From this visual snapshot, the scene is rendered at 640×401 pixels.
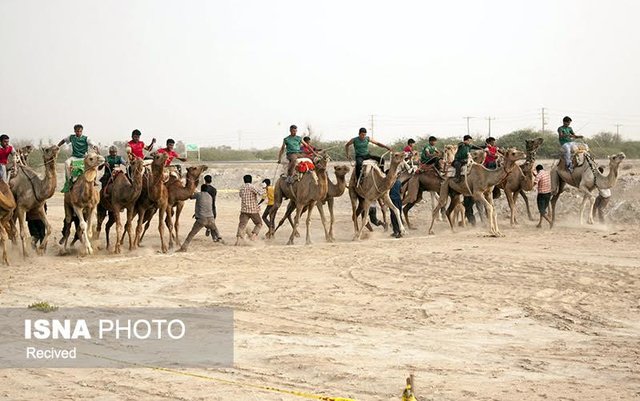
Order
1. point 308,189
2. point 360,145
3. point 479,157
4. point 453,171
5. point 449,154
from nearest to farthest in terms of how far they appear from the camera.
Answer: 1. point 308,189
2. point 360,145
3. point 453,171
4. point 479,157
5. point 449,154

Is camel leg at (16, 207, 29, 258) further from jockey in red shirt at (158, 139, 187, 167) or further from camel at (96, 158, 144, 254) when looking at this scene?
jockey in red shirt at (158, 139, 187, 167)

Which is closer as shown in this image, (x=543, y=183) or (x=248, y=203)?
(x=248, y=203)

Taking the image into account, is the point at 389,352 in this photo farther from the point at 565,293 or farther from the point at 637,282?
the point at 637,282

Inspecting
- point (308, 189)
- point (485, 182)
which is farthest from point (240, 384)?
point (485, 182)

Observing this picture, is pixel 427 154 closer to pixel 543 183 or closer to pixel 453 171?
pixel 453 171

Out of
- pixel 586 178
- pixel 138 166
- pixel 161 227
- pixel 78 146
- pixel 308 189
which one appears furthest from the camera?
pixel 586 178

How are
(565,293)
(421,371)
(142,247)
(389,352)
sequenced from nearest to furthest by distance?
1. (421,371)
2. (389,352)
3. (565,293)
4. (142,247)

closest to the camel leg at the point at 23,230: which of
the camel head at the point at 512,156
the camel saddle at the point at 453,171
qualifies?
the camel saddle at the point at 453,171

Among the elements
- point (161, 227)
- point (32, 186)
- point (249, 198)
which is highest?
point (32, 186)

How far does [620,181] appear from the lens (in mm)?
30172

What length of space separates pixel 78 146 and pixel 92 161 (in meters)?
1.13

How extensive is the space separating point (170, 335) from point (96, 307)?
7.15 feet

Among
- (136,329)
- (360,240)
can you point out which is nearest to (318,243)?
(360,240)

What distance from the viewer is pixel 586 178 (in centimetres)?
2533
